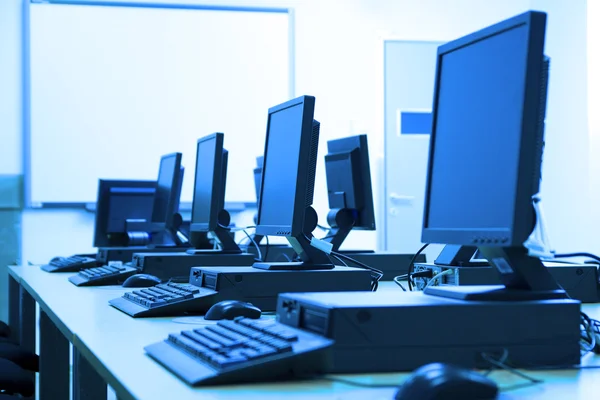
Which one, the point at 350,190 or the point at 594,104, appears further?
the point at 594,104

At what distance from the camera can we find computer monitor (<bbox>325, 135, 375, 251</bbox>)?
283 cm

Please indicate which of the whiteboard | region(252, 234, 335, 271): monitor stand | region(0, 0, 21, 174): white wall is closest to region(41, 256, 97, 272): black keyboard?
the whiteboard

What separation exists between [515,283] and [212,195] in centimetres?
167

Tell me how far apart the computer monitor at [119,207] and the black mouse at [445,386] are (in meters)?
3.29

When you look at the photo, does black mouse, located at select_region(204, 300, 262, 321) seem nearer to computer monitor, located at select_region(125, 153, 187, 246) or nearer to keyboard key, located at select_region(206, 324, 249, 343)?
keyboard key, located at select_region(206, 324, 249, 343)

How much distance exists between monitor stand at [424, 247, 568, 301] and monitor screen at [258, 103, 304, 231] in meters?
0.75

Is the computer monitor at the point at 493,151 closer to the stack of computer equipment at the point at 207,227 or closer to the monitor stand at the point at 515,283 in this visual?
the monitor stand at the point at 515,283

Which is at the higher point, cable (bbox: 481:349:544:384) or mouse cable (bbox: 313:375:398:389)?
cable (bbox: 481:349:544:384)

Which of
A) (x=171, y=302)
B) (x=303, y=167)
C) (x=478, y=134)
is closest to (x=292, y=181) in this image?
(x=303, y=167)

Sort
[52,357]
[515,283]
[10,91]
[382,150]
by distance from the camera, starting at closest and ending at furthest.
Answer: [515,283], [52,357], [10,91], [382,150]

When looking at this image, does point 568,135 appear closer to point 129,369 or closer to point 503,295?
point 503,295

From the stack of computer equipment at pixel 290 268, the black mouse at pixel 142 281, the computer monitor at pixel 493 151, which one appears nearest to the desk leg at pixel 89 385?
the stack of computer equipment at pixel 290 268

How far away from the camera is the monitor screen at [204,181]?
282 cm

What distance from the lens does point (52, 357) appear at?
2781 millimetres
